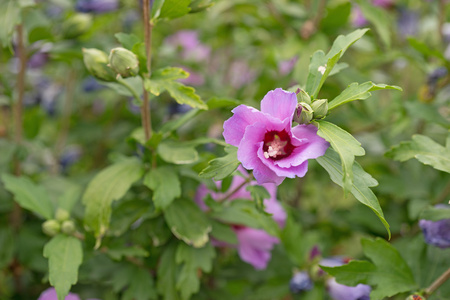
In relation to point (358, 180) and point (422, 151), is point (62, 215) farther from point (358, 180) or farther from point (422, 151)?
point (422, 151)

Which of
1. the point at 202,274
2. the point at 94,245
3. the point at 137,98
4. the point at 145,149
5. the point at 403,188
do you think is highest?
the point at 137,98

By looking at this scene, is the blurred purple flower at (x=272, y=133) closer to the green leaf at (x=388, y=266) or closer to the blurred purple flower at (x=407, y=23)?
the green leaf at (x=388, y=266)

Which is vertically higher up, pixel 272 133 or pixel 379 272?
pixel 272 133

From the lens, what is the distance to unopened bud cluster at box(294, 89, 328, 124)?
0.67 meters

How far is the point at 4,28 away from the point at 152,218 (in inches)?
22.4

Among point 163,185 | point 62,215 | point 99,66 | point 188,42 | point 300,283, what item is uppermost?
point 99,66

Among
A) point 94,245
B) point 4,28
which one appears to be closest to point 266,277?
point 94,245

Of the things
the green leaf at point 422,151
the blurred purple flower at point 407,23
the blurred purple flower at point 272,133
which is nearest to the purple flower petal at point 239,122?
the blurred purple flower at point 272,133

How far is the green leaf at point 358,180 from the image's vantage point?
2.15 feet

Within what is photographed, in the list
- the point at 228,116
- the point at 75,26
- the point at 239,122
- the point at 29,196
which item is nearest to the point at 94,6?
the point at 75,26

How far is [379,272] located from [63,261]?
2.04 feet

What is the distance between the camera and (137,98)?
0.86 metres

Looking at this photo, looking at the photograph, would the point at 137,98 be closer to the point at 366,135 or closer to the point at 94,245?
the point at 94,245

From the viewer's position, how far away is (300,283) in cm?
108
